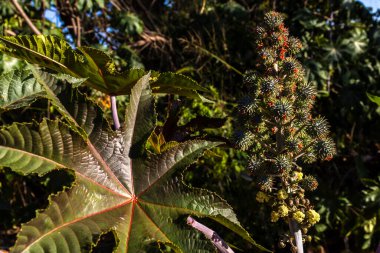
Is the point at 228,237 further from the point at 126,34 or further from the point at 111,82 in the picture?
the point at 126,34

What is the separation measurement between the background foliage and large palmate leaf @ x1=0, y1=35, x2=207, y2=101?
29.2 inches

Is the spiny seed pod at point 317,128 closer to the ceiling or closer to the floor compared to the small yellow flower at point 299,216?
closer to the ceiling

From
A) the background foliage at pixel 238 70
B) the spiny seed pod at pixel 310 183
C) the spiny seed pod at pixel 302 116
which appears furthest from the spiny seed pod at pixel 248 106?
the background foliage at pixel 238 70

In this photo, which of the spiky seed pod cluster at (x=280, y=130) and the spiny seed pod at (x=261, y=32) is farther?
the spiny seed pod at (x=261, y=32)

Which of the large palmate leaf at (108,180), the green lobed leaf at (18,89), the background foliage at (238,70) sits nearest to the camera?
the large palmate leaf at (108,180)

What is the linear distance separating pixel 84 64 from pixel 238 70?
2282 mm

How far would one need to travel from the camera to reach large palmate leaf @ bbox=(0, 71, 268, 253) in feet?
2.94

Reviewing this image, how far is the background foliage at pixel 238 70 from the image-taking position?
2.48m

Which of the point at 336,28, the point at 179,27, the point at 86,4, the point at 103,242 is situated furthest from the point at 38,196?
the point at 336,28

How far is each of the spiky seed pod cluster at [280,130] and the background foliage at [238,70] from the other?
0.91 meters

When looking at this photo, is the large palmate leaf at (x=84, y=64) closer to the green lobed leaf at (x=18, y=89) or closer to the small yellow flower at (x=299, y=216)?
the green lobed leaf at (x=18, y=89)

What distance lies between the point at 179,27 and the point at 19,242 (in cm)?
317

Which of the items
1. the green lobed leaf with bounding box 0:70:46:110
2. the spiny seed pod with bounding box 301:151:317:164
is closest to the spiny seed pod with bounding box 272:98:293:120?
the spiny seed pod with bounding box 301:151:317:164

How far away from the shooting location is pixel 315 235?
8.07 feet
